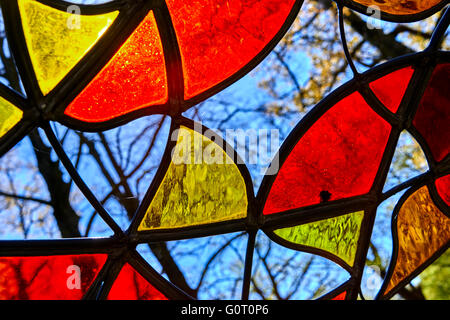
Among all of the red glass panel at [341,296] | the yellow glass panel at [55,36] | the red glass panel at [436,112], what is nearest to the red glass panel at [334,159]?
the red glass panel at [436,112]

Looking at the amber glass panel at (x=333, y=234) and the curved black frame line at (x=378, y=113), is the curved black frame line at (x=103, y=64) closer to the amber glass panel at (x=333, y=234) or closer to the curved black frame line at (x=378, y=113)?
the curved black frame line at (x=378, y=113)

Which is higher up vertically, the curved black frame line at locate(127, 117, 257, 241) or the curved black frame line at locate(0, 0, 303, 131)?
the curved black frame line at locate(0, 0, 303, 131)

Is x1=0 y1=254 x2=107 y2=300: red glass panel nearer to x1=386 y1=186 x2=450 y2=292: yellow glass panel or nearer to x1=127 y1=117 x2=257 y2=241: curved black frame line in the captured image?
x1=127 y1=117 x2=257 y2=241: curved black frame line

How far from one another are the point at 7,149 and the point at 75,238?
2.01 ft

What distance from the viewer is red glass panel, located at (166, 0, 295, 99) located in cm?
330

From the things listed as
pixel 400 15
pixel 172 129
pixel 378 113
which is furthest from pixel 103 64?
pixel 400 15

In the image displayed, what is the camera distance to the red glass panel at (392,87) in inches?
150

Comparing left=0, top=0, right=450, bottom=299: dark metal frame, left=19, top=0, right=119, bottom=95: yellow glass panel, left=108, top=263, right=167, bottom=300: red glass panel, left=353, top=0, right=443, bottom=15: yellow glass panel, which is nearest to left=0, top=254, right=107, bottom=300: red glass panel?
left=0, top=0, right=450, bottom=299: dark metal frame

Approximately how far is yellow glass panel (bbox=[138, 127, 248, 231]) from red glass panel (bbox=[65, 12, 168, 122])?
0.34 m

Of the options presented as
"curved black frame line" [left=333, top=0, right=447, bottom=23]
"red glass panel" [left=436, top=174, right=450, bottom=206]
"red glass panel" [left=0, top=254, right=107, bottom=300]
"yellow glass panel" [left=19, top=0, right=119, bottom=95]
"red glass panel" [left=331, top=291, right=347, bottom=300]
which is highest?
"curved black frame line" [left=333, top=0, right=447, bottom=23]

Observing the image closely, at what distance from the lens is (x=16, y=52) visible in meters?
2.94

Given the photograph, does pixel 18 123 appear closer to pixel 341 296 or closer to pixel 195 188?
pixel 195 188

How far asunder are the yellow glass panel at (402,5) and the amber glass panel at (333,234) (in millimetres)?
1402

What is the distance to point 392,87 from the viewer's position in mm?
3850
